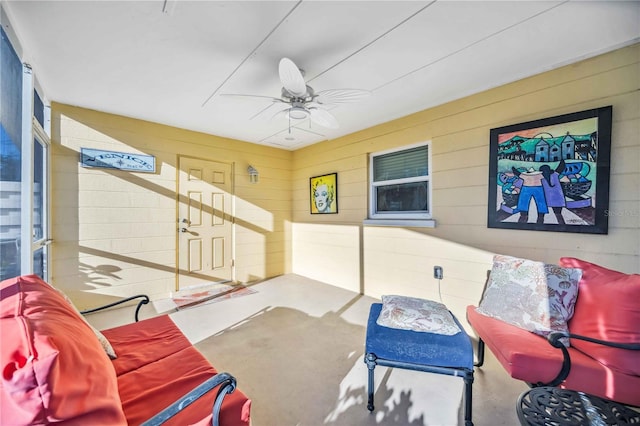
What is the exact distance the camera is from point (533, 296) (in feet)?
6.15

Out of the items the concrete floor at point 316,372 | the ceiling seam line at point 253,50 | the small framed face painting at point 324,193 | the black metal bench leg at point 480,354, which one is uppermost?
the ceiling seam line at point 253,50

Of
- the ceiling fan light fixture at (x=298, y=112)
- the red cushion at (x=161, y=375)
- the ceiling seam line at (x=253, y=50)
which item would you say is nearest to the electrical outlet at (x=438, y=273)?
the ceiling fan light fixture at (x=298, y=112)

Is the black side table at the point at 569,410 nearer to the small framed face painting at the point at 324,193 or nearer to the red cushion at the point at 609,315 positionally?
the red cushion at the point at 609,315

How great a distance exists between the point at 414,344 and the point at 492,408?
0.66 metres

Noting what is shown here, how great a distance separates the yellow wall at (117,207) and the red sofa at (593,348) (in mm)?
3835

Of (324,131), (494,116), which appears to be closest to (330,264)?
(324,131)

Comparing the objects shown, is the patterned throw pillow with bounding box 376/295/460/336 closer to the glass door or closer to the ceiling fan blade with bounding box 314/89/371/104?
the ceiling fan blade with bounding box 314/89/371/104

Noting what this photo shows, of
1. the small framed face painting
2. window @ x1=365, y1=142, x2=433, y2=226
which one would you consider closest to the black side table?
window @ x1=365, y1=142, x2=433, y2=226

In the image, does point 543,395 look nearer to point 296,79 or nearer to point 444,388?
point 444,388

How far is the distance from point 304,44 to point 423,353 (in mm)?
2286

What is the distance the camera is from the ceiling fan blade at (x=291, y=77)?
5.67ft

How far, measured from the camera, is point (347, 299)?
3.70 m

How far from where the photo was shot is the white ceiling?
166 centimetres

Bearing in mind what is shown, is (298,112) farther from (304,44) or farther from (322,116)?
(304,44)
